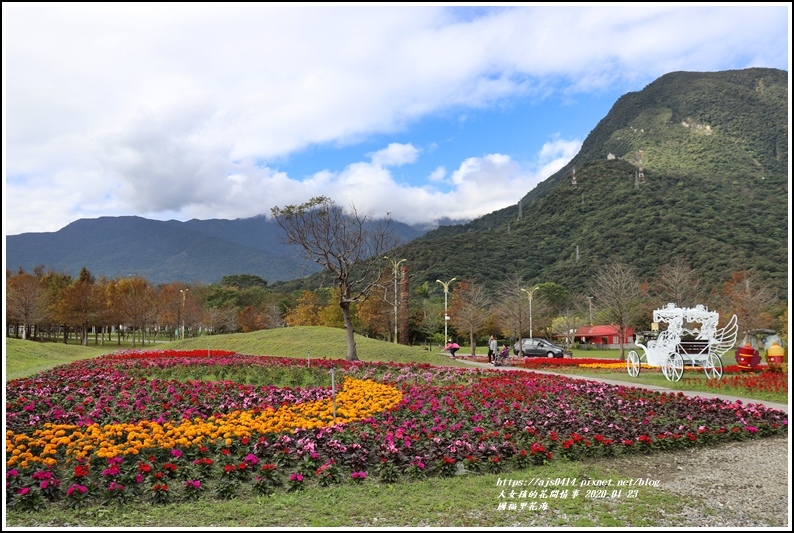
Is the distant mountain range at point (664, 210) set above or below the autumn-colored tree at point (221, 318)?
above

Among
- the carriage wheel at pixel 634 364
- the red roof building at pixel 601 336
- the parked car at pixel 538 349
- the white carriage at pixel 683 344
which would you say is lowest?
the red roof building at pixel 601 336

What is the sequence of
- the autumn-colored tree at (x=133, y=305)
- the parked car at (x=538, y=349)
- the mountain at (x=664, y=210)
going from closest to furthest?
1. the parked car at (x=538, y=349)
2. the autumn-colored tree at (x=133, y=305)
3. the mountain at (x=664, y=210)

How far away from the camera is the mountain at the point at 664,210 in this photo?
175 ft

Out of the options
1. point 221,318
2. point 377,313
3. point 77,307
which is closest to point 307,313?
point 377,313

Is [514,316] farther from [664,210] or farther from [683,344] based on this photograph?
[664,210]

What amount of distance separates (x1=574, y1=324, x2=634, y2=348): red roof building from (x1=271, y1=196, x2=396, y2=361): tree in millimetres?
35267

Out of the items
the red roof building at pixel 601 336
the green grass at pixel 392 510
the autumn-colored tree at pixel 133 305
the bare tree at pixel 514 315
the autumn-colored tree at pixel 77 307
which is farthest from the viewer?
the red roof building at pixel 601 336

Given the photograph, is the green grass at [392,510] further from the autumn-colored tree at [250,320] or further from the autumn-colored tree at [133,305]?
the autumn-colored tree at [250,320]

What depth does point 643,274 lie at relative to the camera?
5350 centimetres

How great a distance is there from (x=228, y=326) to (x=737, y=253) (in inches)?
1940

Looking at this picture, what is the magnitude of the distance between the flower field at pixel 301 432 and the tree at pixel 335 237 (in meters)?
10.1

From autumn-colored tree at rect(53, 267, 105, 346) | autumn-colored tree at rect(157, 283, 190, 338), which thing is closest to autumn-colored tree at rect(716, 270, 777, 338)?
autumn-colored tree at rect(53, 267, 105, 346)

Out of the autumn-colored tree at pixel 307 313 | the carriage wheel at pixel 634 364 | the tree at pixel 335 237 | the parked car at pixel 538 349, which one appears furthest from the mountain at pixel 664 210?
the tree at pixel 335 237

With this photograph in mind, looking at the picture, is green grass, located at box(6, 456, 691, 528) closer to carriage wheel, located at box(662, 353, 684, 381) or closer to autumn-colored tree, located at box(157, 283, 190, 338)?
carriage wheel, located at box(662, 353, 684, 381)
